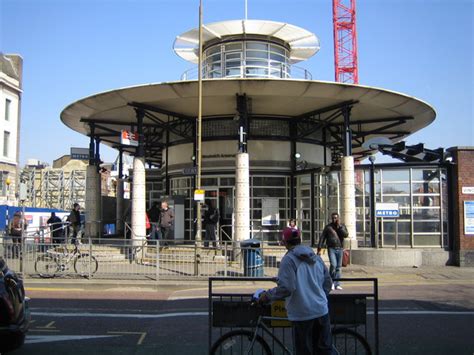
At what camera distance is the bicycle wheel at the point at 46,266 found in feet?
44.2

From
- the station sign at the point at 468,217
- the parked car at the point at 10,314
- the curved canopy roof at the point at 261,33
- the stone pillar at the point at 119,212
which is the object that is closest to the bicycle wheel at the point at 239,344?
the parked car at the point at 10,314

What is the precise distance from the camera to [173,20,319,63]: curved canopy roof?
20.7 metres

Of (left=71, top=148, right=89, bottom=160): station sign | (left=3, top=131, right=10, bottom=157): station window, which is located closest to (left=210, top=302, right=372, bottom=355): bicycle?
(left=71, top=148, right=89, bottom=160): station sign

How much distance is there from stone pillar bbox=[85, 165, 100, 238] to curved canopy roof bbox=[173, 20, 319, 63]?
799cm

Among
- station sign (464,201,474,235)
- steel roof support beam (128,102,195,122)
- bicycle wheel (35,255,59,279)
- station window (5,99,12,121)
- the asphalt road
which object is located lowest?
the asphalt road

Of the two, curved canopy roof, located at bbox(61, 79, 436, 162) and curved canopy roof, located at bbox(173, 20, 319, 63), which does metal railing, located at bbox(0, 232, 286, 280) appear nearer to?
curved canopy roof, located at bbox(61, 79, 436, 162)

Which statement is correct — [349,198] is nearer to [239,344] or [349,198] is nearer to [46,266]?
[46,266]

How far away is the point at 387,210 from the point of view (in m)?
16.7

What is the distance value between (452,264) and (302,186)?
664 centimetres

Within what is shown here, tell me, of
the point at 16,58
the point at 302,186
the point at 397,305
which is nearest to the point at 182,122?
the point at 302,186

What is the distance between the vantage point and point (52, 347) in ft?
21.8

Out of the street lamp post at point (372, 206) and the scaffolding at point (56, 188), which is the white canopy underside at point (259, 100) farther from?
the scaffolding at point (56, 188)

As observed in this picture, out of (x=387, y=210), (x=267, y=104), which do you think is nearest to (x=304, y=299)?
(x=387, y=210)

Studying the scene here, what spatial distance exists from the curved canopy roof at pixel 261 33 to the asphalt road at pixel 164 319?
12.6 m
